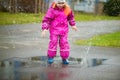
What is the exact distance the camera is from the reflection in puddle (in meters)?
→ 7.42

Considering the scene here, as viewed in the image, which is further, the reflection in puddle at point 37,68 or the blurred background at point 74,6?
the blurred background at point 74,6

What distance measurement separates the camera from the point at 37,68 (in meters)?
8.37

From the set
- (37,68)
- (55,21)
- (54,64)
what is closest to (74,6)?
(55,21)

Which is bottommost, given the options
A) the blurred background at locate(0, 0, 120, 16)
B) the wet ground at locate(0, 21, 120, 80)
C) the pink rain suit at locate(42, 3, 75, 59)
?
the blurred background at locate(0, 0, 120, 16)

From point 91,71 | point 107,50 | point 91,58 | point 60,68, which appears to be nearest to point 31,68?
point 60,68

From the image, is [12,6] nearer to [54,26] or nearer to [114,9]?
[114,9]

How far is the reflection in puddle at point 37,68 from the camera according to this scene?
7.42 meters

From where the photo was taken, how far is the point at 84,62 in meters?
9.36

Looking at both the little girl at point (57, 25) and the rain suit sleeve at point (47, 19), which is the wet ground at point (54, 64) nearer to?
the little girl at point (57, 25)

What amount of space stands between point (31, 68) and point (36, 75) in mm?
807

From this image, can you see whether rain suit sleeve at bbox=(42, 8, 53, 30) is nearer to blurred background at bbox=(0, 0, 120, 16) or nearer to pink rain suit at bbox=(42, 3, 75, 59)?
pink rain suit at bbox=(42, 3, 75, 59)

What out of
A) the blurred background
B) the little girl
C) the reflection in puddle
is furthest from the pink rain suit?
the blurred background

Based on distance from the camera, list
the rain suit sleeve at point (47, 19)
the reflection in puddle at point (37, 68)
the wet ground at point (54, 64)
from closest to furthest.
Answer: the reflection in puddle at point (37, 68) < the wet ground at point (54, 64) < the rain suit sleeve at point (47, 19)

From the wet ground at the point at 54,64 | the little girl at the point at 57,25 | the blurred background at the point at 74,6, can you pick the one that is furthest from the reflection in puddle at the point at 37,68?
the blurred background at the point at 74,6
